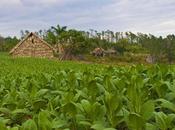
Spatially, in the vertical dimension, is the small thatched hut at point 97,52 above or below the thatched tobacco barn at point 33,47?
below

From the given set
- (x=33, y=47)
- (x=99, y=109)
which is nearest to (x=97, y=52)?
(x=33, y=47)

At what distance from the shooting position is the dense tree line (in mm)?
81625

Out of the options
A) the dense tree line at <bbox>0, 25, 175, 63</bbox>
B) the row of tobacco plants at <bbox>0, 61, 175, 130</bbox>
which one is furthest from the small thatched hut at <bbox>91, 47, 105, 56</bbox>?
the row of tobacco plants at <bbox>0, 61, 175, 130</bbox>

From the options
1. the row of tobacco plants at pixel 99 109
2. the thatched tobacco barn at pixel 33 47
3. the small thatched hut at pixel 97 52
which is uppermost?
the row of tobacco plants at pixel 99 109

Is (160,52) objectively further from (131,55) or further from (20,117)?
(20,117)

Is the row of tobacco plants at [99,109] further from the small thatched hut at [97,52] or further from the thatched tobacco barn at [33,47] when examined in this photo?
the small thatched hut at [97,52]

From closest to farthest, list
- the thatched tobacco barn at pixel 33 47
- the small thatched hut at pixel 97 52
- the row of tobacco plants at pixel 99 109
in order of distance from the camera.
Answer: the row of tobacco plants at pixel 99 109, the thatched tobacco barn at pixel 33 47, the small thatched hut at pixel 97 52

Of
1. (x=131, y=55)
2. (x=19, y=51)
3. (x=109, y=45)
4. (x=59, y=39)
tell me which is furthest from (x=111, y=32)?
(x=19, y=51)

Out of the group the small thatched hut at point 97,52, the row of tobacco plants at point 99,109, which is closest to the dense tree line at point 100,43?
the small thatched hut at point 97,52

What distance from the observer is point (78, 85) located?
12.4ft

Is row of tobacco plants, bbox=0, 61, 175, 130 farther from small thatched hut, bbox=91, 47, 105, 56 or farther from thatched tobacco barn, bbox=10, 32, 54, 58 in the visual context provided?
small thatched hut, bbox=91, 47, 105, 56

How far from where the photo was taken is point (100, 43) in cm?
10875

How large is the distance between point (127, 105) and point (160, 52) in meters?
104

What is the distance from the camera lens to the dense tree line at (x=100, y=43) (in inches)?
3214
